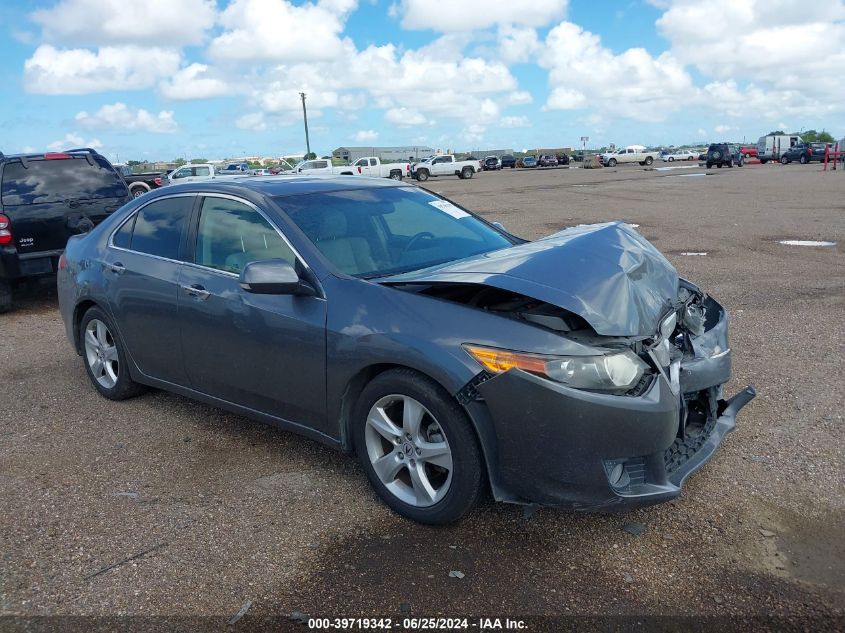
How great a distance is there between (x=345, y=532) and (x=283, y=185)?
2136 mm

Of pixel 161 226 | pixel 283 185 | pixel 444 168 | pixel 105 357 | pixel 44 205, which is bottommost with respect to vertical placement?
pixel 105 357

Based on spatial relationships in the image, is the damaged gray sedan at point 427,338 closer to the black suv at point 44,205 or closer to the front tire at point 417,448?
the front tire at point 417,448

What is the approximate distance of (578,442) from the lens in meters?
3.00

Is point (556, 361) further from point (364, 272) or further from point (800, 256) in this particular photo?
point (800, 256)

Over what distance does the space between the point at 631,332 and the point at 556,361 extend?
1.38ft

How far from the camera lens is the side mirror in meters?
3.63

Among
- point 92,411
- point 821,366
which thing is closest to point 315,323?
point 92,411

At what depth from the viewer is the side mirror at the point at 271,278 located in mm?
3629

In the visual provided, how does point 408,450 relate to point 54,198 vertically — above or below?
below

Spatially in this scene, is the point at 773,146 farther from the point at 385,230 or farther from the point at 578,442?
the point at 578,442

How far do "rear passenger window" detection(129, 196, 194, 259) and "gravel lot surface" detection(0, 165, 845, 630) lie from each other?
116cm

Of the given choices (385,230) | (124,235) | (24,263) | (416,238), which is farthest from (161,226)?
(24,263)

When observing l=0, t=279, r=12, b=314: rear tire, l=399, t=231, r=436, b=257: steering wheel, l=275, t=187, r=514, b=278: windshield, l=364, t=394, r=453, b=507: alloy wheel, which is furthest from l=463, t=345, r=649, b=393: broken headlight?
l=0, t=279, r=12, b=314: rear tire

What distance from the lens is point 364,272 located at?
390 centimetres
